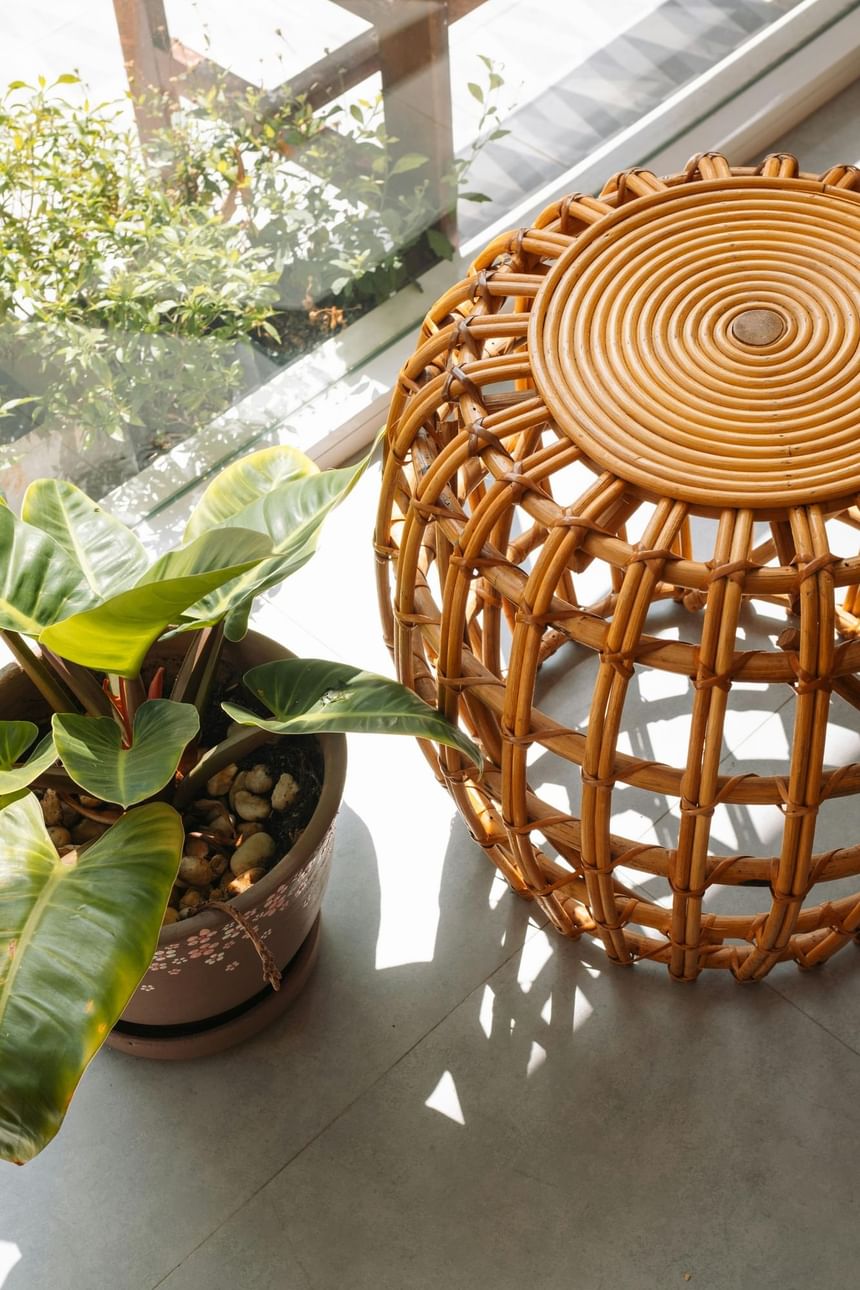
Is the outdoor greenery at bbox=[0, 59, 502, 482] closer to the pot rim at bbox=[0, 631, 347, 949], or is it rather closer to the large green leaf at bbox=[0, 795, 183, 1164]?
the pot rim at bbox=[0, 631, 347, 949]

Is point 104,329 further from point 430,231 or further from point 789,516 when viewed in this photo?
point 789,516

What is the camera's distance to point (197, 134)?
5.13ft

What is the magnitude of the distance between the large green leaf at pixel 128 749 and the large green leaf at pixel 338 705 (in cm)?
5

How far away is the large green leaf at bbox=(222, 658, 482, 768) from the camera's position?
3.27ft

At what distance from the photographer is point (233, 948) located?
3.74 ft

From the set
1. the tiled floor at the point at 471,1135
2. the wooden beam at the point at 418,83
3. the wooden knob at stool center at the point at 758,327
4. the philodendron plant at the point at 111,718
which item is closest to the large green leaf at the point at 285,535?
the philodendron plant at the point at 111,718

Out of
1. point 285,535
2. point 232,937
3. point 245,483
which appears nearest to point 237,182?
point 245,483

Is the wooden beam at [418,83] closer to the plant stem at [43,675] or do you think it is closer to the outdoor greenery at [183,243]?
the outdoor greenery at [183,243]

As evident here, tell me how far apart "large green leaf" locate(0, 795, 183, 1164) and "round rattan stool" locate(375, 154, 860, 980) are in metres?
0.29

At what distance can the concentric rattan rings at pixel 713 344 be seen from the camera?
93cm

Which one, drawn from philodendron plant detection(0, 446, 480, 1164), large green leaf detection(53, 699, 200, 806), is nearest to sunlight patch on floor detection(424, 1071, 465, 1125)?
philodendron plant detection(0, 446, 480, 1164)

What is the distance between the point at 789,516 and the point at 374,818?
27.5 inches

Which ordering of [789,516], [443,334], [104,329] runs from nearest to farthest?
[789,516] → [443,334] → [104,329]

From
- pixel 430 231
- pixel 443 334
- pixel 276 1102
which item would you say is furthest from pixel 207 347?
pixel 276 1102
